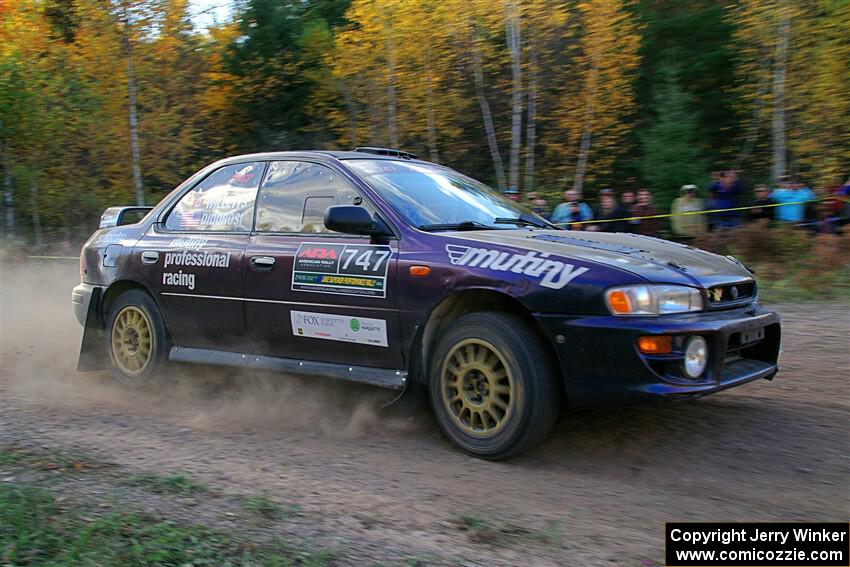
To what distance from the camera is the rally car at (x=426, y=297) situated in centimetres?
402

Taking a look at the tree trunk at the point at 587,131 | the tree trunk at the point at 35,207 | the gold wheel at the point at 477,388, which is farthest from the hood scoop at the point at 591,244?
the tree trunk at the point at 35,207

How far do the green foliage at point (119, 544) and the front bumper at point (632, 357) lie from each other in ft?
5.38

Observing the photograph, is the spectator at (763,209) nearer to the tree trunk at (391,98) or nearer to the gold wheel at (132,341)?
the gold wheel at (132,341)

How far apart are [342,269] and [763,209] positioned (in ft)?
31.2

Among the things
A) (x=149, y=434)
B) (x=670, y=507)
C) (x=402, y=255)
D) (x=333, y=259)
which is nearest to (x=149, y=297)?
(x=149, y=434)

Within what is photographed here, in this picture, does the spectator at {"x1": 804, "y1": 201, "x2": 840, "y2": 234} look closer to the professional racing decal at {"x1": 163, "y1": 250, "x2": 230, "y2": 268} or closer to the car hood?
the car hood

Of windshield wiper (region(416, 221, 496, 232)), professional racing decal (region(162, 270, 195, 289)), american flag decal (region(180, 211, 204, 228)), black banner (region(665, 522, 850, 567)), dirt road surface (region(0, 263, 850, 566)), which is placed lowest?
black banner (region(665, 522, 850, 567))

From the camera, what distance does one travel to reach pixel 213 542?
126 inches

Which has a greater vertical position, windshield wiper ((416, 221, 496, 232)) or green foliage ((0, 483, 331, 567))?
windshield wiper ((416, 221, 496, 232))

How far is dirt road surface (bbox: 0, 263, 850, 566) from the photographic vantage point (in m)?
3.40

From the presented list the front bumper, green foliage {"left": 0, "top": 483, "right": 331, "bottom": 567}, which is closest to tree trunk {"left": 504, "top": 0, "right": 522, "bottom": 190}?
the front bumper

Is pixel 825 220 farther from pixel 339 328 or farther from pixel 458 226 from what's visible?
pixel 339 328

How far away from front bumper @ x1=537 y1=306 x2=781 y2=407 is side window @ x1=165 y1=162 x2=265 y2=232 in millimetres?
2508

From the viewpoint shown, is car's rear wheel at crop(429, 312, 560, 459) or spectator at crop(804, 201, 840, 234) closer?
car's rear wheel at crop(429, 312, 560, 459)
